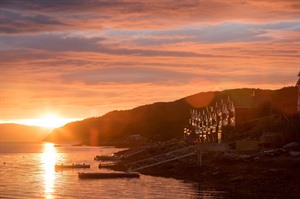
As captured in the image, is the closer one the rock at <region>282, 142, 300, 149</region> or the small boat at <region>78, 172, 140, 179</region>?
the rock at <region>282, 142, 300, 149</region>

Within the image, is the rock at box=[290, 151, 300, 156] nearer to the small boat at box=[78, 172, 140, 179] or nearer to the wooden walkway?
the wooden walkway

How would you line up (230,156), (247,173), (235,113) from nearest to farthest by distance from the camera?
(247,173) < (230,156) < (235,113)

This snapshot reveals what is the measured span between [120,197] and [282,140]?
101ft

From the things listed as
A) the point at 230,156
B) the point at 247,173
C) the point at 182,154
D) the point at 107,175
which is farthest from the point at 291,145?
the point at 107,175

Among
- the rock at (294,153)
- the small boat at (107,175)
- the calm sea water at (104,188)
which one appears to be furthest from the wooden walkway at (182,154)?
the rock at (294,153)

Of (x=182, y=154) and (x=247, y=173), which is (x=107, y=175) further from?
(x=247, y=173)

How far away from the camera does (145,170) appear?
97.3 meters

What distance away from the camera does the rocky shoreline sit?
61.7m

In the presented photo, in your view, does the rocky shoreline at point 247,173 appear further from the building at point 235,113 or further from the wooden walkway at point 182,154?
the building at point 235,113

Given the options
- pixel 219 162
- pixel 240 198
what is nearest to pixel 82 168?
pixel 219 162

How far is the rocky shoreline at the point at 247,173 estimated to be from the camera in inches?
2429

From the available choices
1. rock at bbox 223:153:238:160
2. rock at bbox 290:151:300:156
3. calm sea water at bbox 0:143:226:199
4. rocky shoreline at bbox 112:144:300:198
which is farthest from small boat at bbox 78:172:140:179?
rock at bbox 290:151:300:156

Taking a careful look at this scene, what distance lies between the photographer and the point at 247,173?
70.1 meters

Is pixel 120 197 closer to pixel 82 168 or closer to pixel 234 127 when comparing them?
pixel 82 168
